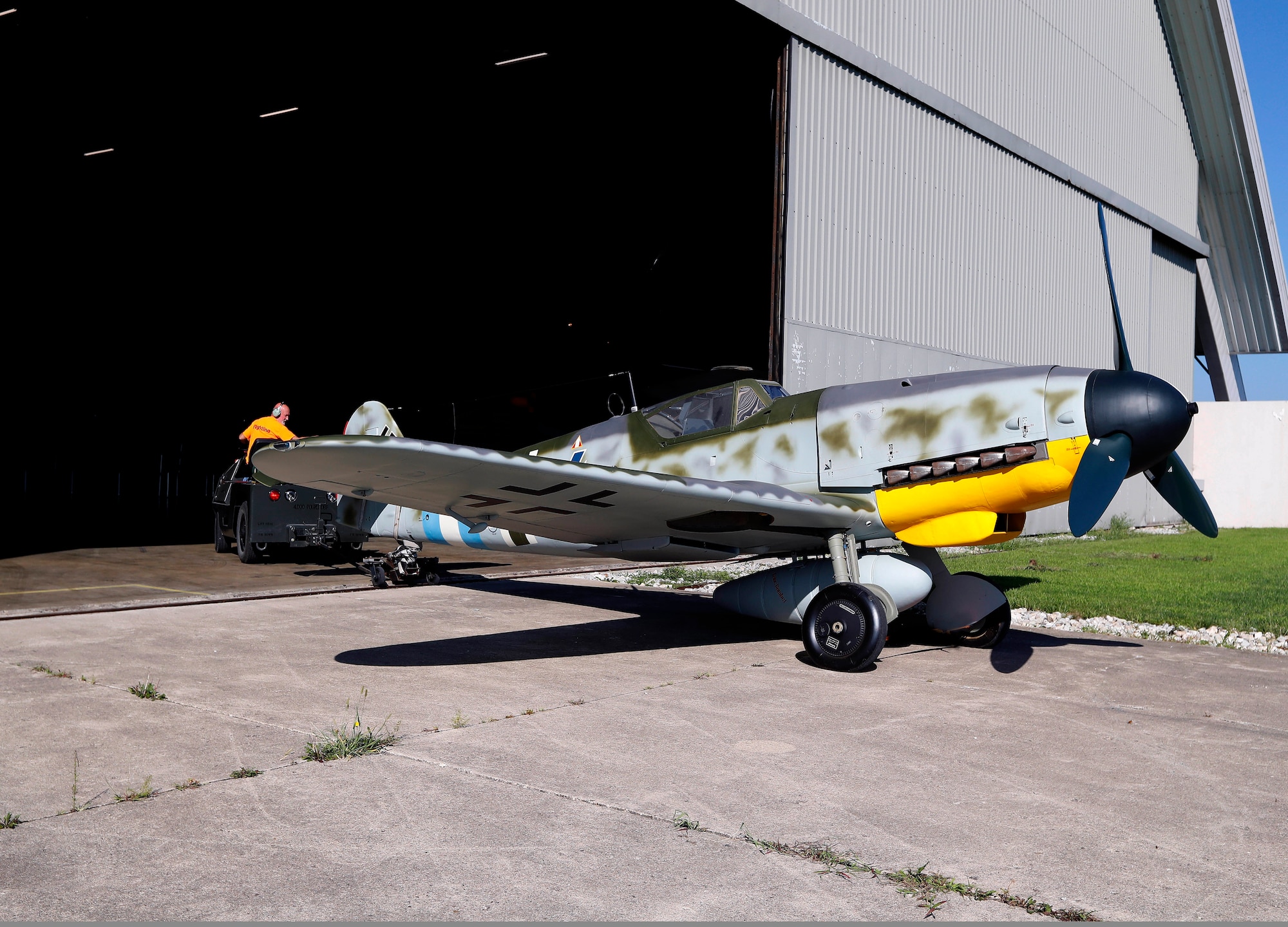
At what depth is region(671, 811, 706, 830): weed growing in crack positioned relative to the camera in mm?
3322

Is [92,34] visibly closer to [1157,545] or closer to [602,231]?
[602,231]

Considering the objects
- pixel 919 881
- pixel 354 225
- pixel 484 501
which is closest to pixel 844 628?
pixel 484 501

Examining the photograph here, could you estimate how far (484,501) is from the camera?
6.36 metres

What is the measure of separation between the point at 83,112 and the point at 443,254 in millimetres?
11295

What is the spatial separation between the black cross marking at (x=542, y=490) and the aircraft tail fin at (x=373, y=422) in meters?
3.93

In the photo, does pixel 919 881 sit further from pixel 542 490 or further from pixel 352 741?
pixel 542 490

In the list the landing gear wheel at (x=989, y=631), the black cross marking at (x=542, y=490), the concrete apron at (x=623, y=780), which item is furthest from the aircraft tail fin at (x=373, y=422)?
the landing gear wheel at (x=989, y=631)

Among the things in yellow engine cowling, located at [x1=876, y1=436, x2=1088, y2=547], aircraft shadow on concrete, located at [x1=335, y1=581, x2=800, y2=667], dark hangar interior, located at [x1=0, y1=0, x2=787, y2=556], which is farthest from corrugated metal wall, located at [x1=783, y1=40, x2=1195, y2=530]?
yellow engine cowling, located at [x1=876, y1=436, x2=1088, y2=547]

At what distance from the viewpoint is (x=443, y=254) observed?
2739 cm

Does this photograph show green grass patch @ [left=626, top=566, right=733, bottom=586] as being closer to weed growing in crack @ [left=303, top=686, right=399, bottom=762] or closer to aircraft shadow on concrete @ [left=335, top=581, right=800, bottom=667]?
aircraft shadow on concrete @ [left=335, top=581, right=800, bottom=667]

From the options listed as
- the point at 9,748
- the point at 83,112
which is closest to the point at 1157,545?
the point at 9,748

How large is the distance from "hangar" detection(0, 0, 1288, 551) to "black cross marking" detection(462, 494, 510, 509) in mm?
4938

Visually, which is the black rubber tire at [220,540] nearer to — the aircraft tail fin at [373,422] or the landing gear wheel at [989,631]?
the aircraft tail fin at [373,422]

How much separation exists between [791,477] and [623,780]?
3670mm
